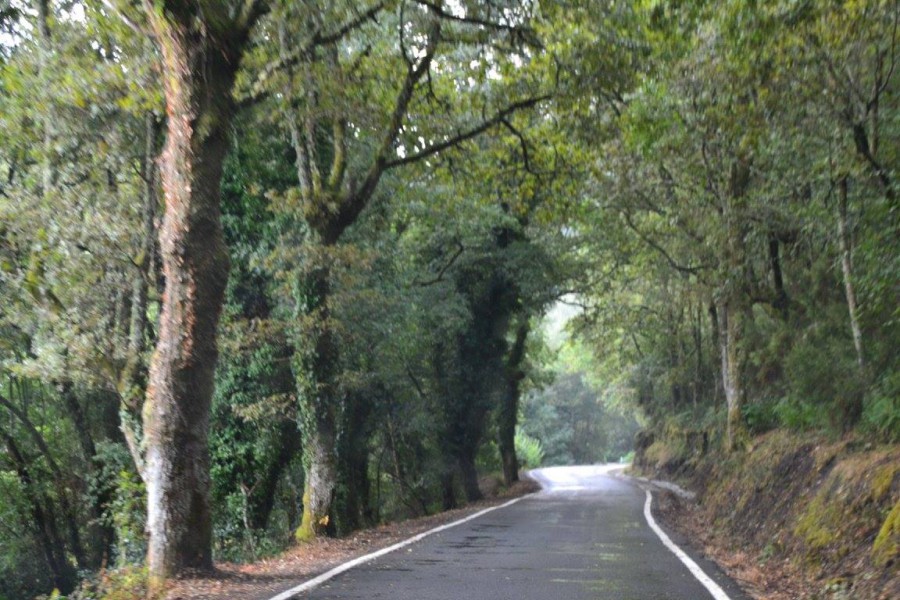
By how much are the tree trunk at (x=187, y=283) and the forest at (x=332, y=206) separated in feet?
0.10

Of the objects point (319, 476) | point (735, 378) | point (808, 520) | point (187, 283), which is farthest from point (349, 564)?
point (735, 378)

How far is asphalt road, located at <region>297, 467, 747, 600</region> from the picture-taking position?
814 centimetres

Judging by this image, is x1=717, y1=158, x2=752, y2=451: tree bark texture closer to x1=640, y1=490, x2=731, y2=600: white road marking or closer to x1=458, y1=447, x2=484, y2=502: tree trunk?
x1=640, y1=490, x2=731, y2=600: white road marking

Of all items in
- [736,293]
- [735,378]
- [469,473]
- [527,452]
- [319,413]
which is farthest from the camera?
[527,452]

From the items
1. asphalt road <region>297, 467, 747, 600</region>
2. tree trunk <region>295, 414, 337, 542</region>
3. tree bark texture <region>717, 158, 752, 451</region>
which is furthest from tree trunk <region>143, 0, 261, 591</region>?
tree bark texture <region>717, 158, 752, 451</region>

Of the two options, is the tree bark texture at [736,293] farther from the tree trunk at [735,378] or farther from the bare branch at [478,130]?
the bare branch at [478,130]

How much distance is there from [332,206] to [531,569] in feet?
24.3

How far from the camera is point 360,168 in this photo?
662 inches

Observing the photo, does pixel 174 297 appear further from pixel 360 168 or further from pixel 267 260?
pixel 360 168

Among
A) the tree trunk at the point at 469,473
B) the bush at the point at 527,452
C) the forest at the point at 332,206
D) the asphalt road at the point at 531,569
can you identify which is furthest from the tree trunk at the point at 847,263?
the bush at the point at 527,452

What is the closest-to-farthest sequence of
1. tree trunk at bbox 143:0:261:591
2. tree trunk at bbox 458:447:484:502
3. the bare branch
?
1. tree trunk at bbox 143:0:261:591
2. the bare branch
3. tree trunk at bbox 458:447:484:502

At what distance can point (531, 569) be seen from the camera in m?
9.94

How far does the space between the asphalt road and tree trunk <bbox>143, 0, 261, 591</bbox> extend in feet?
5.70

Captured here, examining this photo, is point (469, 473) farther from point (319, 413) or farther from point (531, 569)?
point (531, 569)
